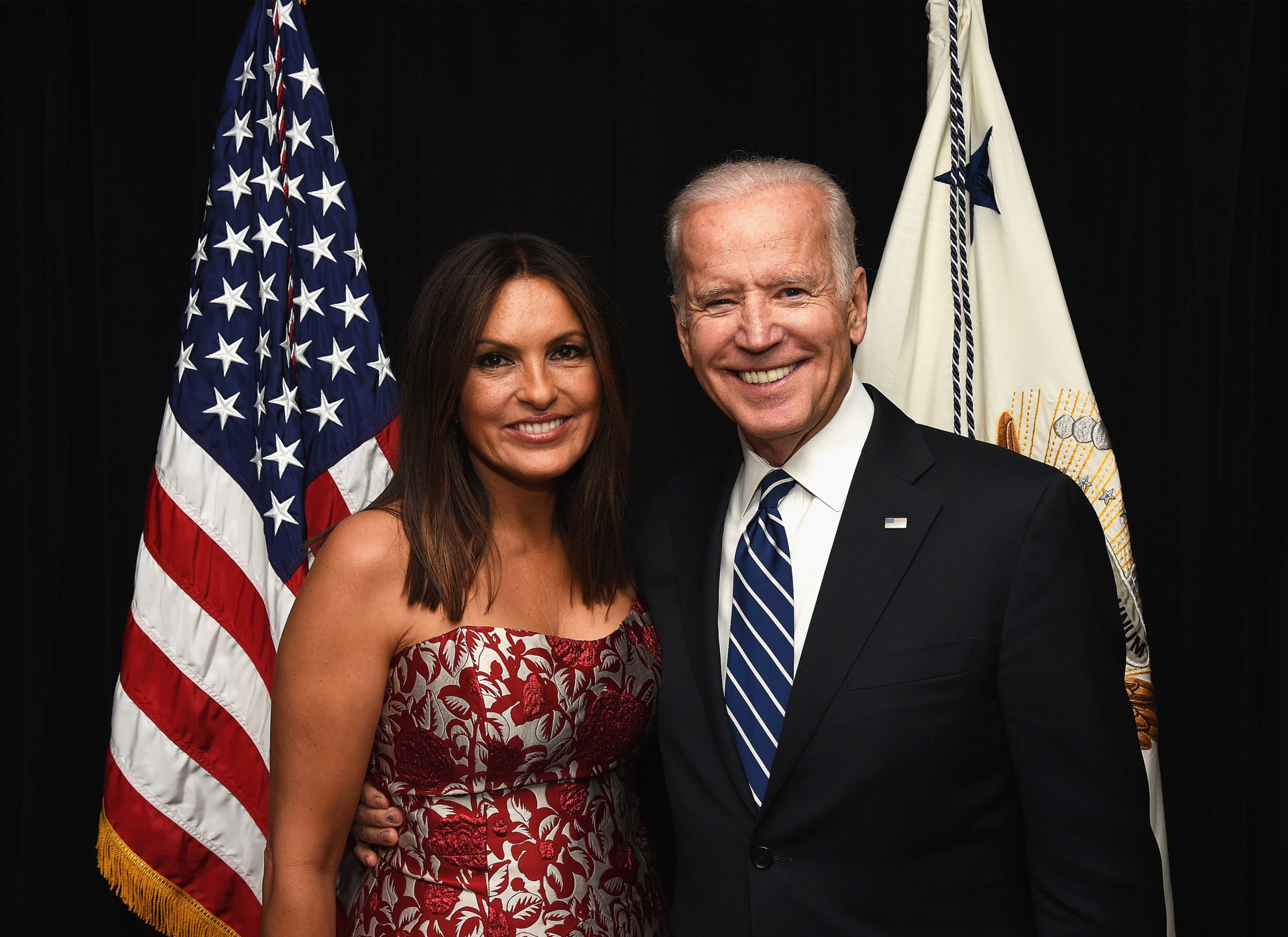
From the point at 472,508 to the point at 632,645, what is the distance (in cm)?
36

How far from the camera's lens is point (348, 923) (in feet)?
5.89

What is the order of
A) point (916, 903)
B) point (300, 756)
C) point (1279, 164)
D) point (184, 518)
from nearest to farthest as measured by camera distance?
point (916, 903) < point (300, 756) < point (184, 518) < point (1279, 164)

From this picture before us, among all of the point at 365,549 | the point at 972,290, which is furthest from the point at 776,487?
the point at 972,290

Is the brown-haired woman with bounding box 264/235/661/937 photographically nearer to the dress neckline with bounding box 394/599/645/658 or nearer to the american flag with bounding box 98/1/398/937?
the dress neckline with bounding box 394/599/645/658

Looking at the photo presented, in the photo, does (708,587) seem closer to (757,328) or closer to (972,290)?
Result: (757,328)

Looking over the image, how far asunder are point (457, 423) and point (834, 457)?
645 mm

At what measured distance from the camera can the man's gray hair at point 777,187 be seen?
1701 millimetres

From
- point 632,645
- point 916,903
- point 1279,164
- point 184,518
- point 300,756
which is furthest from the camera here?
point 1279,164

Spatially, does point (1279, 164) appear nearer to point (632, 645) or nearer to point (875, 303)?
point (875, 303)

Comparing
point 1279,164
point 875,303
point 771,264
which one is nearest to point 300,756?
point 771,264

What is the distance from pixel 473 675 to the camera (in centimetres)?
162

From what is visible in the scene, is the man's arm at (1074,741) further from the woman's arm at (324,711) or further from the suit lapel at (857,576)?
the woman's arm at (324,711)

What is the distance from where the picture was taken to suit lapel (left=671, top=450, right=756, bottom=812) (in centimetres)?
157

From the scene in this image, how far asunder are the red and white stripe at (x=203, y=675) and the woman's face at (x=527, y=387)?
0.69 metres
